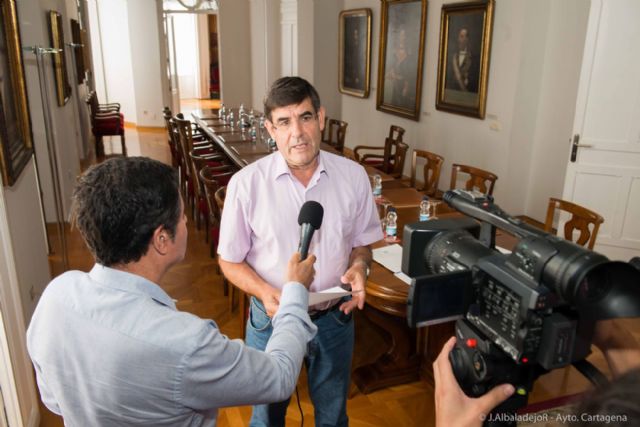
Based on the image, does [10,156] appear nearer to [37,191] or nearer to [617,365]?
[37,191]

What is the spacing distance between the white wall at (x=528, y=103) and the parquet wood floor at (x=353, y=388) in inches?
84.1

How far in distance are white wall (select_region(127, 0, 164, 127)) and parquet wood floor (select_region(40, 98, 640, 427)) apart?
6780 millimetres

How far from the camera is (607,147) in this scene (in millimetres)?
4062

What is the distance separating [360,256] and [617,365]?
0.98 m

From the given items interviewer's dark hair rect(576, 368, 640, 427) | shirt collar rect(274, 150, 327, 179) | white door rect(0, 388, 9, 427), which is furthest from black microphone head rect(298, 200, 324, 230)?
white door rect(0, 388, 9, 427)

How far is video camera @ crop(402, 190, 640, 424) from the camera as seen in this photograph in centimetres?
84

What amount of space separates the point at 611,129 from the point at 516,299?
3.82m

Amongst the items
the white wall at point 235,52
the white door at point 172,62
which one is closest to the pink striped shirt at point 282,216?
the white wall at point 235,52

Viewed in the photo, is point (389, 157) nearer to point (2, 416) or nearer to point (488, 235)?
point (2, 416)

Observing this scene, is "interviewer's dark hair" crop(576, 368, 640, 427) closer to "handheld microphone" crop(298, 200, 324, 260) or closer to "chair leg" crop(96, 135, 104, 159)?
"handheld microphone" crop(298, 200, 324, 260)

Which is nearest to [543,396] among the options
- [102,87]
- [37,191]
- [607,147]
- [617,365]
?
[617,365]

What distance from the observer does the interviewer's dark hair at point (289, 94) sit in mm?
→ 1702

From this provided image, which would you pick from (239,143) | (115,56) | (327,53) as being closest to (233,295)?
(239,143)

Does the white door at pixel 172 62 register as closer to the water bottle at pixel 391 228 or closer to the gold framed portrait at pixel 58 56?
the gold framed portrait at pixel 58 56
